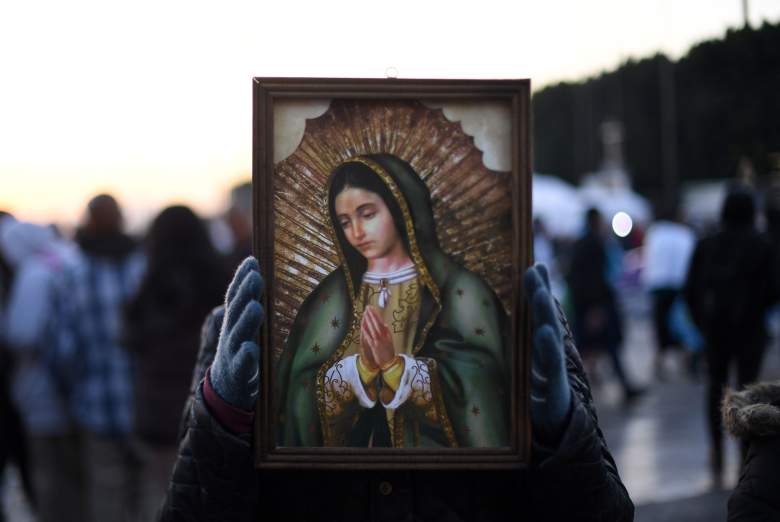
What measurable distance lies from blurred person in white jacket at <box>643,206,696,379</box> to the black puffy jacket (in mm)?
10780

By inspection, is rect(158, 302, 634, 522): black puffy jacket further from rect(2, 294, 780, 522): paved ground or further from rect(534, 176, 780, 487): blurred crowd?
rect(2, 294, 780, 522): paved ground

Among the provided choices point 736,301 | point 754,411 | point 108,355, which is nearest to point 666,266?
point 736,301

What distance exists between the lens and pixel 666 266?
12.8 metres

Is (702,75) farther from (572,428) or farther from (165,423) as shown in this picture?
(572,428)

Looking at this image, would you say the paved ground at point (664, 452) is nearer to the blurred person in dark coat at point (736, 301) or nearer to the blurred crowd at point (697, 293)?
the blurred crowd at point (697, 293)

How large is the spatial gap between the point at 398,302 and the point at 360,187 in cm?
23

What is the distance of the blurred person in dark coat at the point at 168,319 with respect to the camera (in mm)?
5613

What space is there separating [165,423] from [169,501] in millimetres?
3286

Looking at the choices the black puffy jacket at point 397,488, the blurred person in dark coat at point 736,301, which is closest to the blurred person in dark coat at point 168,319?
the black puffy jacket at point 397,488

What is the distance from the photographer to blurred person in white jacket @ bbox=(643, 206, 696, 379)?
12.8 meters

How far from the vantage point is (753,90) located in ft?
18.1

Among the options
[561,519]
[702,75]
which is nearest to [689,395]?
[702,75]

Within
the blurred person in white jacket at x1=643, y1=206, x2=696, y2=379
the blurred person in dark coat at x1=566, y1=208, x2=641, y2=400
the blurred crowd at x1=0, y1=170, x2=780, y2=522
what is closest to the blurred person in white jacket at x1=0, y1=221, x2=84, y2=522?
the blurred crowd at x1=0, y1=170, x2=780, y2=522

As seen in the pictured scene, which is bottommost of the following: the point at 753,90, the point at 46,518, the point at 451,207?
the point at 46,518
